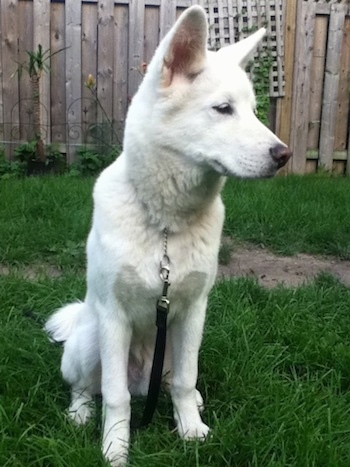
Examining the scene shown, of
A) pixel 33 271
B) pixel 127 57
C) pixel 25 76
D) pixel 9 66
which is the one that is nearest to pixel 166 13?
pixel 127 57

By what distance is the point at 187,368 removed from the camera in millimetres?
2260

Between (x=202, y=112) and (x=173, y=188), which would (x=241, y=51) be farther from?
(x=173, y=188)

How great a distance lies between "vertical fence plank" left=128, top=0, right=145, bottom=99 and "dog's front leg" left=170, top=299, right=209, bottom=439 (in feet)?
13.7

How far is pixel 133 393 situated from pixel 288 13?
4.76 metres

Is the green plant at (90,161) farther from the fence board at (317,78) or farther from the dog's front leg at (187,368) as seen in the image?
the dog's front leg at (187,368)

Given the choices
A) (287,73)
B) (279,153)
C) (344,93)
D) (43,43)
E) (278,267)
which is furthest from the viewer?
(344,93)

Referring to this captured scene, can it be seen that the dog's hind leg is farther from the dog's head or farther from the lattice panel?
the lattice panel

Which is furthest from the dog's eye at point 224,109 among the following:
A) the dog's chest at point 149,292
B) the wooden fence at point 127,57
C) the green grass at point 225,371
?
the wooden fence at point 127,57

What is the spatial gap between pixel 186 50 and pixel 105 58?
4197 millimetres

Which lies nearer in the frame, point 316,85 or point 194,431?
point 194,431

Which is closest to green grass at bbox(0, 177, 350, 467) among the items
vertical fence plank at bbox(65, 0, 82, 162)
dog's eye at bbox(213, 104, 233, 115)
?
dog's eye at bbox(213, 104, 233, 115)

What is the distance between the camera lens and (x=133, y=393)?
8.17 feet

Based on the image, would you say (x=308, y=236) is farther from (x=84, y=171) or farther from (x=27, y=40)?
(x=27, y=40)

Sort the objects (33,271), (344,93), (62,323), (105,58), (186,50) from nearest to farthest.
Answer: (186,50) < (62,323) < (33,271) < (105,58) < (344,93)
